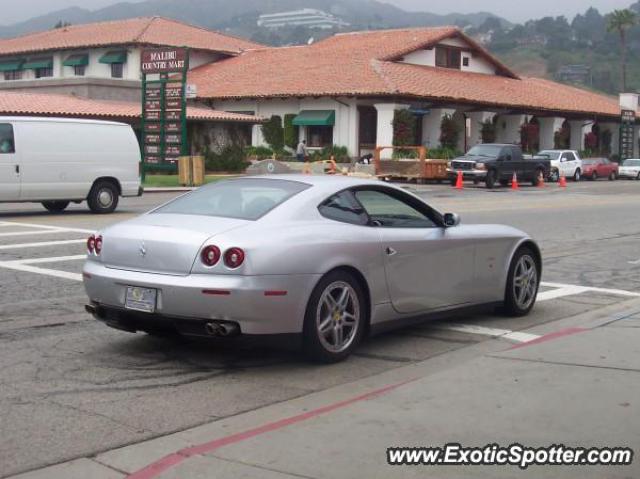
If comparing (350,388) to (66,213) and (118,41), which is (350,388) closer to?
(66,213)

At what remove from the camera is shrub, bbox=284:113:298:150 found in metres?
51.5

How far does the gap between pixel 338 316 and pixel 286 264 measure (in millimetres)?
708

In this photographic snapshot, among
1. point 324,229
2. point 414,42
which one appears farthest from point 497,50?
point 324,229

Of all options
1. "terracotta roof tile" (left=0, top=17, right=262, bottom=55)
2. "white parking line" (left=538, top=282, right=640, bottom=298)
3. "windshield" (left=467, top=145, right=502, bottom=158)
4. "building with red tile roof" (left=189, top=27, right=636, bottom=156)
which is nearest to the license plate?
"white parking line" (left=538, top=282, right=640, bottom=298)

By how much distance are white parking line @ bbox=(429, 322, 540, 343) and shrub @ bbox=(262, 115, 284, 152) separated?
43.7 m

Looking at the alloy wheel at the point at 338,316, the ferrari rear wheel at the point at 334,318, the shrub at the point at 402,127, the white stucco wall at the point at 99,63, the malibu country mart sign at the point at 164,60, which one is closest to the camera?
the ferrari rear wheel at the point at 334,318

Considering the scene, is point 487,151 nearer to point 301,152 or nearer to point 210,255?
point 301,152

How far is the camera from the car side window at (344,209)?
24.4 feet

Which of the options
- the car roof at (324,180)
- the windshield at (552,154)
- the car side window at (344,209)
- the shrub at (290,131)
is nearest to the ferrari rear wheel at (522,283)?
the car roof at (324,180)

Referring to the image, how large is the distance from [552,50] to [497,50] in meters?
15.5

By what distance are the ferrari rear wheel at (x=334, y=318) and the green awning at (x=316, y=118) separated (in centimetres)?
4279

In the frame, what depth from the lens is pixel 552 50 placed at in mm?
174625

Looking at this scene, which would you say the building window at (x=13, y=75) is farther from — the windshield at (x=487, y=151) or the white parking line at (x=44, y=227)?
the white parking line at (x=44, y=227)

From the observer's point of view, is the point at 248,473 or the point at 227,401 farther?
the point at 227,401
